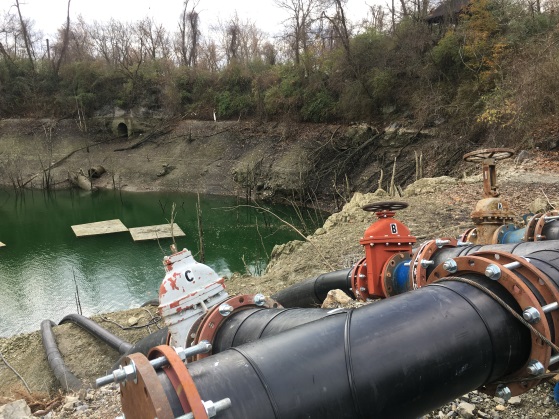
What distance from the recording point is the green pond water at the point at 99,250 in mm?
9461

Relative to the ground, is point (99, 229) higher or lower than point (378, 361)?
lower

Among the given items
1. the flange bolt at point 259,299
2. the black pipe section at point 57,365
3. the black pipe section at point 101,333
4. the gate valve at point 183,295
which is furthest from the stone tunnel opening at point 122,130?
the flange bolt at point 259,299

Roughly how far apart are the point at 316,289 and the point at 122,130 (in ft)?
89.6

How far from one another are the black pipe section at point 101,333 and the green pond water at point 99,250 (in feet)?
4.80

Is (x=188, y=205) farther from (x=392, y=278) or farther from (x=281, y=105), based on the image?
(x=392, y=278)

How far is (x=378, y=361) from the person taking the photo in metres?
1.06

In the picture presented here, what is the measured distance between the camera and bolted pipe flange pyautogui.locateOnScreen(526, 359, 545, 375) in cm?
118

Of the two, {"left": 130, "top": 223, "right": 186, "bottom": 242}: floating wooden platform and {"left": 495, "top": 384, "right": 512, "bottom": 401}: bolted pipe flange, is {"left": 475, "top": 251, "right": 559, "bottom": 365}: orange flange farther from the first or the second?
{"left": 130, "top": 223, "right": 186, "bottom": 242}: floating wooden platform

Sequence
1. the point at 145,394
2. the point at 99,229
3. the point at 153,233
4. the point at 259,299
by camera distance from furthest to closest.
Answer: the point at 99,229
the point at 153,233
the point at 259,299
the point at 145,394

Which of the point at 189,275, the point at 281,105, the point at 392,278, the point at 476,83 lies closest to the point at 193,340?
the point at 189,275

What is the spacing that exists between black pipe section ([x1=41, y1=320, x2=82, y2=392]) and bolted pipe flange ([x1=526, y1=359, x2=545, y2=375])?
14.8 ft

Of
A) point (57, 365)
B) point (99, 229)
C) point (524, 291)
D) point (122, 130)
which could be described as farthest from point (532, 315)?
point (122, 130)

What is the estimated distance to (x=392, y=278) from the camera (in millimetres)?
2480

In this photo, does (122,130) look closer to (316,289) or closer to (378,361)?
(316,289)
